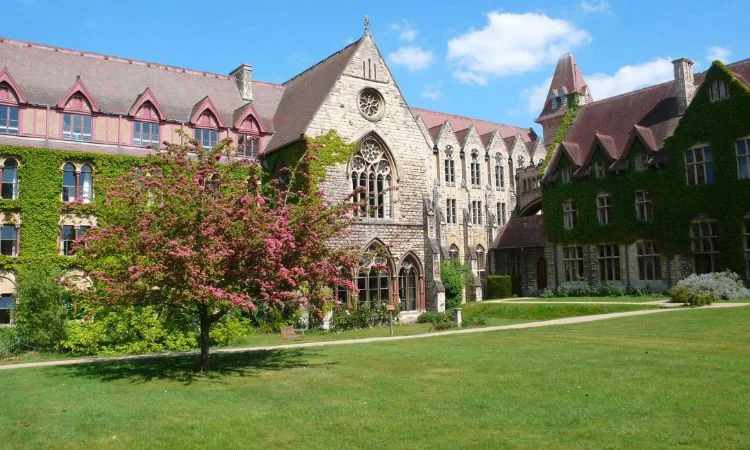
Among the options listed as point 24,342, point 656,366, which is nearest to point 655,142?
point 656,366

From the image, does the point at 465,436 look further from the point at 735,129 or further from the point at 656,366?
the point at 735,129

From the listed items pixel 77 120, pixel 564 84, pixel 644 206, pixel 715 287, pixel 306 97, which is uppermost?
pixel 564 84

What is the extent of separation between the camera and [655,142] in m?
38.1

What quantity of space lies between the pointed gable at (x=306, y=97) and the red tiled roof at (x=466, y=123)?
56.4ft

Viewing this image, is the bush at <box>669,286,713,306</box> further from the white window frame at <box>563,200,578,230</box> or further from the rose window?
the rose window

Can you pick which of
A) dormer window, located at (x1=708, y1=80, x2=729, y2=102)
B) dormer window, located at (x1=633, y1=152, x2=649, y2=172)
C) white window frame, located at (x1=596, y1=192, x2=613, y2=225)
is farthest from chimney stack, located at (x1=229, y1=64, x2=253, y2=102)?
dormer window, located at (x1=708, y1=80, x2=729, y2=102)

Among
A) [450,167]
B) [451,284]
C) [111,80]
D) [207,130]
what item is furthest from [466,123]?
[111,80]

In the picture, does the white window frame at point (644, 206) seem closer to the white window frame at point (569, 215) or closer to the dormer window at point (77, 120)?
the white window frame at point (569, 215)

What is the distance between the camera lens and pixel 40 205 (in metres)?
30.2

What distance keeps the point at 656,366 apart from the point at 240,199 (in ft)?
32.3

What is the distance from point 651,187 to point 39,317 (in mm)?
32531

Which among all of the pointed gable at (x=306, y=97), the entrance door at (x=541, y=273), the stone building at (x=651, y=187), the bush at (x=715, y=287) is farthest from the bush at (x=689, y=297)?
the pointed gable at (x=306, y=97)

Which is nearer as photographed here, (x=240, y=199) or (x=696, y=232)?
(x=240, y=199)

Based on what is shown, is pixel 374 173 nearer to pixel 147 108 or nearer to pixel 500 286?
pixel 147 108
